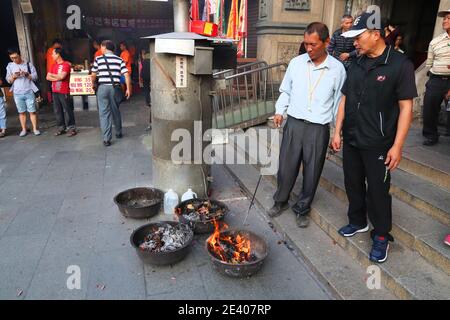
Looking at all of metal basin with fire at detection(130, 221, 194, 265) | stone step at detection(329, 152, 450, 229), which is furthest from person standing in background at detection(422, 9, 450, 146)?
metal basin with fire at detection(130, 221, 194, 265)

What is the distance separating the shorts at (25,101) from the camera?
27.5 feet

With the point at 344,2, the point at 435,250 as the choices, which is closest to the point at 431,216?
the point at 435,250

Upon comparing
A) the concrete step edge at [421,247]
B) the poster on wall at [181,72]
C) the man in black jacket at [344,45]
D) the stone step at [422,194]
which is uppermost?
the man in black jacket at [344,45]

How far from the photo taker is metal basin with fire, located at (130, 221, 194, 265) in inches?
140

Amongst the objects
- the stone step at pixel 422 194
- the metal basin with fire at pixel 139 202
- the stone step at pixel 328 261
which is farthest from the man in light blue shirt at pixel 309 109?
the metal basin with fire at pixel 139 202

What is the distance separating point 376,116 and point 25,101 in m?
A: 8.46

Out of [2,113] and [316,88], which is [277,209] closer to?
[316,88]

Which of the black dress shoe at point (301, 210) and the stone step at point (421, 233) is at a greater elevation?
the stone step at point (421, 233)

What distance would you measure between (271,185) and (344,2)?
22.9 feet

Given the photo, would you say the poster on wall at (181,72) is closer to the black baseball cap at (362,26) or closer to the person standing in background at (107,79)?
the black baseball cap at (362,26)

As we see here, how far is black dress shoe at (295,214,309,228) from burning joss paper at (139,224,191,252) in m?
1.45

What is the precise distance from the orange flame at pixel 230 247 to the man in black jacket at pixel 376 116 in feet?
4.37

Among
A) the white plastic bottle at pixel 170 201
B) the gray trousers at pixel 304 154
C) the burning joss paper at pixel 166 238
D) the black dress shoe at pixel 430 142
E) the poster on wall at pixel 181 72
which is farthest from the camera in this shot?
the black dress shoe at pixel 430 142
